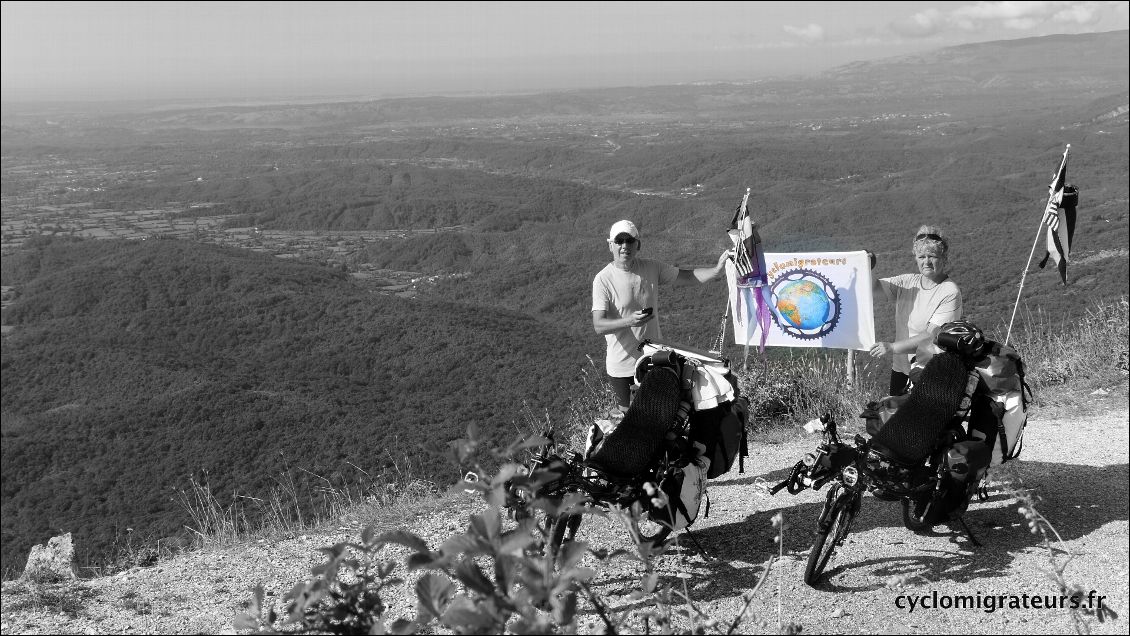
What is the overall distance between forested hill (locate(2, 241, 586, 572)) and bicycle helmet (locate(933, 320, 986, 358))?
67.6 ft

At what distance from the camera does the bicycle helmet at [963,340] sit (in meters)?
4.86

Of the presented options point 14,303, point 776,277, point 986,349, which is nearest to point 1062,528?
point 986,349

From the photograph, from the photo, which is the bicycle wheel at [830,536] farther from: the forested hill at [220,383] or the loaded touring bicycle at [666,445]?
the forested hill at [220,383]

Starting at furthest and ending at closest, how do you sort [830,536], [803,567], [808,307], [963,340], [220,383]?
[220,383] → [808,307] → [803,567] → [963,340] → [830,536]

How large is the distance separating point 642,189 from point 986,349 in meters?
131

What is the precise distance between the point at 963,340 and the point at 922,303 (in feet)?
2.44

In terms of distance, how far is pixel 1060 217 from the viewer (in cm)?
783

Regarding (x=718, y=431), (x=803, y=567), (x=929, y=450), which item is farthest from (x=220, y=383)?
(x=929, y=450)

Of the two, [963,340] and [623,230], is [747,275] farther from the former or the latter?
[963,340]

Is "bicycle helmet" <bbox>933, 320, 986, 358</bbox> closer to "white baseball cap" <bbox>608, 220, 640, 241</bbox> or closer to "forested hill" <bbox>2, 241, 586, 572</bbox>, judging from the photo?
"white baseball cap" <bbox>608, 220, 640, 241</bbox>

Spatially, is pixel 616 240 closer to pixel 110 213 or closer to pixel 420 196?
pixel 420 196

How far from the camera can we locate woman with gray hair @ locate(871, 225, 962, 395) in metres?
5.45

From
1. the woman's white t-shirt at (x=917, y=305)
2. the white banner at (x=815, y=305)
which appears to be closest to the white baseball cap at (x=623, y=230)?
the white banner at (x=815, y=305)

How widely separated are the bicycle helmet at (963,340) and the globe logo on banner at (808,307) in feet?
6.99
